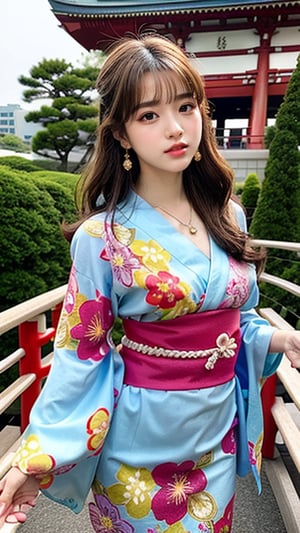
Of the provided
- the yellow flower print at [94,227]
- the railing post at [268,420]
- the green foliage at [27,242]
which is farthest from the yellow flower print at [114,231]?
the green foliage at [27,242]

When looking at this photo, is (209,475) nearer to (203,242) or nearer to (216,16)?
(203,242)

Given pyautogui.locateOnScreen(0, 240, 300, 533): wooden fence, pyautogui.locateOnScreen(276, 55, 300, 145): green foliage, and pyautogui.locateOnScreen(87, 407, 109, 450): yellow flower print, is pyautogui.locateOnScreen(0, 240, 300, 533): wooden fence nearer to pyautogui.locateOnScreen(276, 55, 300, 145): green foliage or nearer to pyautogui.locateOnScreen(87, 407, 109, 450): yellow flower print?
pyautogui.locateOnScreen(87, 407, 109, 450): yellow flower print

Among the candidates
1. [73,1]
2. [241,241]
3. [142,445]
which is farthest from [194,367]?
[73,1]

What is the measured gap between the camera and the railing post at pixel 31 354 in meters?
1.70

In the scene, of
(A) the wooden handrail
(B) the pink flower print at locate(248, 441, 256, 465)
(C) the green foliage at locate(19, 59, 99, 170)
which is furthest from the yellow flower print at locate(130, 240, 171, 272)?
(C) the green foliage at locate(19, 59, 99, 170)

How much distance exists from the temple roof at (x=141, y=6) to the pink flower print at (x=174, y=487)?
11.4 meters

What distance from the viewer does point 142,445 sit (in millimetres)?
815

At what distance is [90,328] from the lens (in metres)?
0.79

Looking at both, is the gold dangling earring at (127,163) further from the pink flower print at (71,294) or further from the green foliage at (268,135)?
the green foliage at (268,135)

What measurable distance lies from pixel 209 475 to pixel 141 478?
0.13 meters

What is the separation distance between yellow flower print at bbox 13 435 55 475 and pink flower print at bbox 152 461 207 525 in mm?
201

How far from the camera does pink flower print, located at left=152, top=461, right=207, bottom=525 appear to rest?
0.81 meters

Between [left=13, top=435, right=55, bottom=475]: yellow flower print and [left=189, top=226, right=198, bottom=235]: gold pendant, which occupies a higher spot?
[left=189, top=226, right=198, bottom=235]: gold pendant

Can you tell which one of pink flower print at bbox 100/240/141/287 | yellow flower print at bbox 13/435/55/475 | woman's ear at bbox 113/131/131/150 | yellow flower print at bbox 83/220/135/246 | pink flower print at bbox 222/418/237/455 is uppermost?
woman's ear at bbox 113/131/131/150
